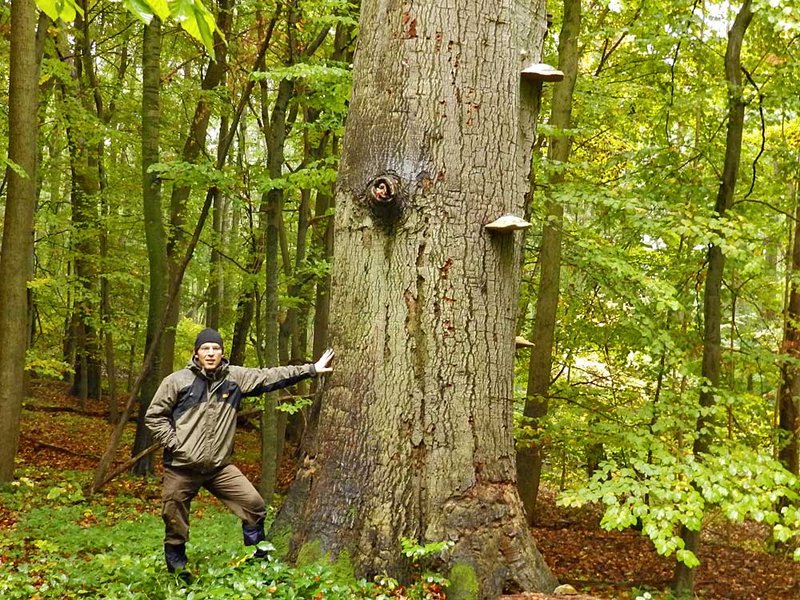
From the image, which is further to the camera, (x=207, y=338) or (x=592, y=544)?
(x=592, y=544)

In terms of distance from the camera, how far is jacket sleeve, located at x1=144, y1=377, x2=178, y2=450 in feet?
13.4

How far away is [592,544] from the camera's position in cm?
1046

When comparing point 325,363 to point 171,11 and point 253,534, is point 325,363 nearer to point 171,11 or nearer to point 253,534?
point 253,534

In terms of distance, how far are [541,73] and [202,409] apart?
2879mm

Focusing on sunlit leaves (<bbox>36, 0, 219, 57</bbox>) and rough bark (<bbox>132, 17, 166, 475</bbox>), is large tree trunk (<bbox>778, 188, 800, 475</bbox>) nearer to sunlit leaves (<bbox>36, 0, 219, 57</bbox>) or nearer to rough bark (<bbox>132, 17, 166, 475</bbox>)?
rough bark (<bbox>132, 17, 166, 475</bbox>)

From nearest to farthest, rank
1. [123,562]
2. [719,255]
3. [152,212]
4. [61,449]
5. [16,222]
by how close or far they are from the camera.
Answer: [123,562], [719,255], [16,222], [152,212], [61,449]

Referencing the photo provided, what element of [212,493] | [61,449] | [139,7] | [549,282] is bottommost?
[61,449]

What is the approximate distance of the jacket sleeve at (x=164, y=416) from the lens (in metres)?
4.09

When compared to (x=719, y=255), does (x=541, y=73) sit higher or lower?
higher

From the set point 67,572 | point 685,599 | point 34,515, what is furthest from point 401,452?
point 34,515

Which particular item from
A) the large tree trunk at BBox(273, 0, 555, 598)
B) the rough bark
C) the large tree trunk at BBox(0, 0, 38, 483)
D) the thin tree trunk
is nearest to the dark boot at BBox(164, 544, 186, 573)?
the large tree trunk at BBox(273, 0, 555, 598)

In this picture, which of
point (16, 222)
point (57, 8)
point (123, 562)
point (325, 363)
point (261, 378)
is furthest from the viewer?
point (16, 222)

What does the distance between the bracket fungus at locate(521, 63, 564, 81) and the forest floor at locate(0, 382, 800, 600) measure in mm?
4616

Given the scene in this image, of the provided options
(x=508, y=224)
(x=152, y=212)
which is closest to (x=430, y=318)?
(x=508, y=224)
